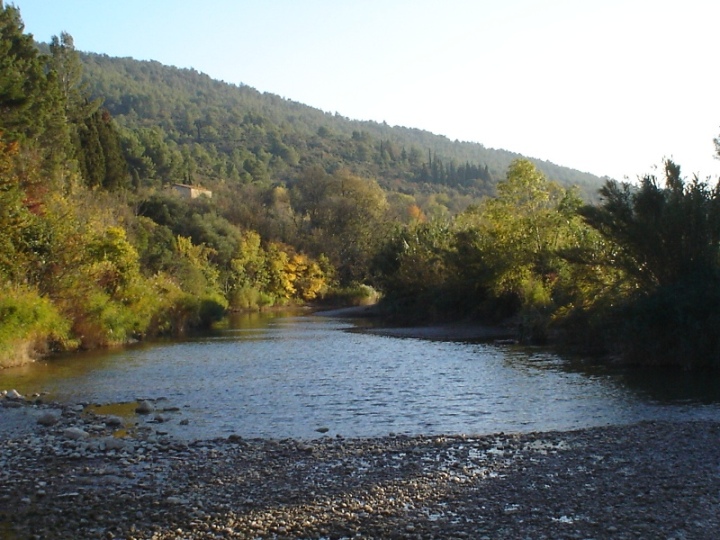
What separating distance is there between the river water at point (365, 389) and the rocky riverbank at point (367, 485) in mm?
1951

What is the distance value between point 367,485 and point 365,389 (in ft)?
38.2

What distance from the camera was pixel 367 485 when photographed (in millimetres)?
11602

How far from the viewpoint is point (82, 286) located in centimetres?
3653

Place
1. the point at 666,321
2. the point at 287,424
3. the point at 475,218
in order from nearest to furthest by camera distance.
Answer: the point at 287,424 → the point at 666,321 → the point at 475,218

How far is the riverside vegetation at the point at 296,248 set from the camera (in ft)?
92.0

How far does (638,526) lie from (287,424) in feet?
32.0

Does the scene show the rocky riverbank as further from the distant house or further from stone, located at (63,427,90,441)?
the distant house

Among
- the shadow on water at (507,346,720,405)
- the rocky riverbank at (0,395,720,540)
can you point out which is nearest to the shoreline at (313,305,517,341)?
the shadow on water at (507,346,720,405)

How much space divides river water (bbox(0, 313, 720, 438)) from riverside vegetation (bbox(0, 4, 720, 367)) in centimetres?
229

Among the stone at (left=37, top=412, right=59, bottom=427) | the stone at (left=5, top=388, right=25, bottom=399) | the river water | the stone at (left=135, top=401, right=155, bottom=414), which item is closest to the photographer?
the stone at (left=37, top=412, right=59, bottom=427)

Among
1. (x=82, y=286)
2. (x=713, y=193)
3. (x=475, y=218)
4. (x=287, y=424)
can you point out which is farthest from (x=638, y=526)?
(x=475, y=218)

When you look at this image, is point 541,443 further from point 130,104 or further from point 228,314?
point 130,104

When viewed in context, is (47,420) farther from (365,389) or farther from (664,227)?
(664,227)

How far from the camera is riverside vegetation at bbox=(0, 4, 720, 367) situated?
92.0ft
